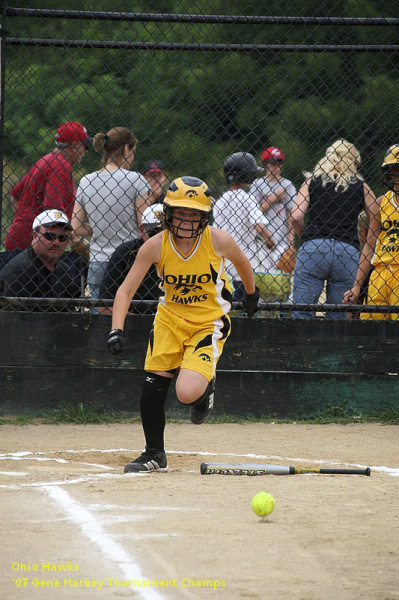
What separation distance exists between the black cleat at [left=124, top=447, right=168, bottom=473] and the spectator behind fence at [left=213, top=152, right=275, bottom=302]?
2.22 metres

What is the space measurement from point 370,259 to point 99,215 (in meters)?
2.08

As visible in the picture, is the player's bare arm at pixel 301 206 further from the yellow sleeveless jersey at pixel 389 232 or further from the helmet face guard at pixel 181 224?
the helmet face guard at pixel 181 224

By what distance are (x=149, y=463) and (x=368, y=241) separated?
2719mm

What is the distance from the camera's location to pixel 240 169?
24.4ft

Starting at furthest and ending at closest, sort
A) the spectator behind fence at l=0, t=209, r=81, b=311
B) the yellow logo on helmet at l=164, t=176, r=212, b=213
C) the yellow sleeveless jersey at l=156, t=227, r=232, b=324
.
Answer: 1. the spectator behind fence at l=0, t=209, r=81, b=311
2. the yellow sleeveless jersey at l=156, t=227, r=232, b=324
3. the yellow logo on helmet at l=164, t=176, r=212, b=213

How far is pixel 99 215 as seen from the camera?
710cm

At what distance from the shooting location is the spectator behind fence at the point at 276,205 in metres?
7.75

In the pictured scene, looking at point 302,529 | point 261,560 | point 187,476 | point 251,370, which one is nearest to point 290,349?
point 251,370

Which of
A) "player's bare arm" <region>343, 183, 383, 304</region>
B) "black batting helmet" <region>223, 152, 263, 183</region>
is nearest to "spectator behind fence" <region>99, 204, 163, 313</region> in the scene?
"black batting helmet" <region>223, 152, 263, 183</region>

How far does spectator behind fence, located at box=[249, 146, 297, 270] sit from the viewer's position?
7.75 meters

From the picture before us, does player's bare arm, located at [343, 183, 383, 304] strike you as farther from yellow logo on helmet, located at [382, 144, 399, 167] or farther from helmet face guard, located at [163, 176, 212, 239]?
helmet face guard, located at [163, 176, 212, 239]

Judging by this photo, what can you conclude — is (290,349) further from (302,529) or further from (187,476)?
(302,529)

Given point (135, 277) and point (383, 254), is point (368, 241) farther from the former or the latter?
point (135, 277)

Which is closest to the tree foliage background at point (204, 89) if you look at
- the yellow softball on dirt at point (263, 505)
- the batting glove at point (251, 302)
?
the batting glove at point (251, 302)
